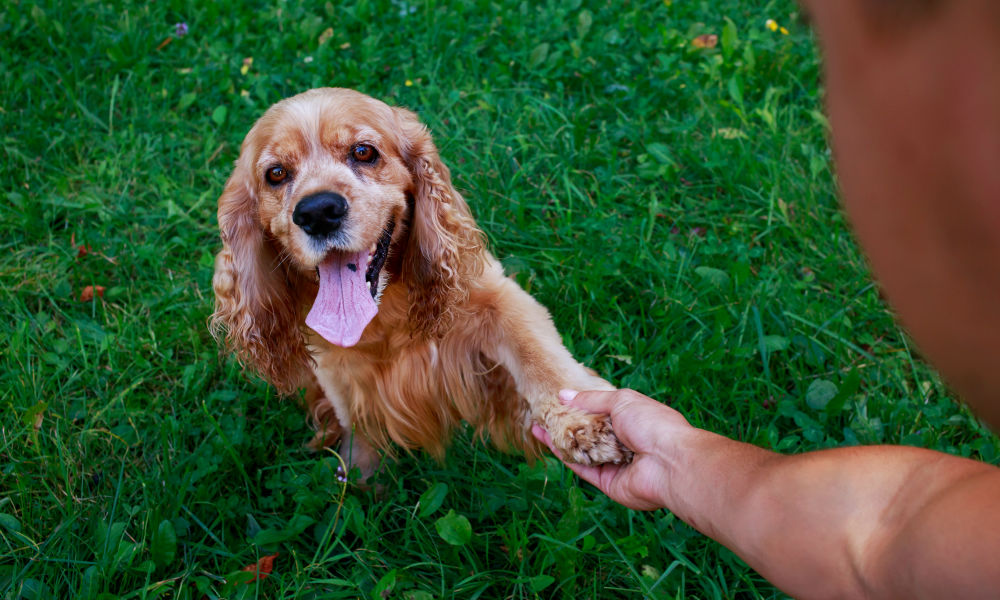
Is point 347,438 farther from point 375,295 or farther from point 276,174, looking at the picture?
point 276,174

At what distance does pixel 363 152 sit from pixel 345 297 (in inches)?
20.7

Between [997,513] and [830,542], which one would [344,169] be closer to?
[830,542]

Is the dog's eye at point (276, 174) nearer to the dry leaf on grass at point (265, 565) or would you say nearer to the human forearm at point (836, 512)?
the dry leaf on grass at point (265, 565)

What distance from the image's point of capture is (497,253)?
3213 millimetres

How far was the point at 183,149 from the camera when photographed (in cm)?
400

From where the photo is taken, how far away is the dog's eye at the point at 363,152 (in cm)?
246

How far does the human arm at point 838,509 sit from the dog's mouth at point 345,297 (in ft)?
3.17

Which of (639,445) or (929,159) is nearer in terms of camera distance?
(929,159)

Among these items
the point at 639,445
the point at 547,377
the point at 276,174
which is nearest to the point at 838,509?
the point at 639,445

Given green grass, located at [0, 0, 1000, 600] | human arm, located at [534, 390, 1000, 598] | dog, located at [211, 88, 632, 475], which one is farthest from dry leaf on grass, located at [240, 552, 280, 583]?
human arm, located at [534, 390, 1000, 598]

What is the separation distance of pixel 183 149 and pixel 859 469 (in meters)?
3.80

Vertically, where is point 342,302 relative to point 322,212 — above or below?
below

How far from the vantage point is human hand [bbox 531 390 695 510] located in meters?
1.71

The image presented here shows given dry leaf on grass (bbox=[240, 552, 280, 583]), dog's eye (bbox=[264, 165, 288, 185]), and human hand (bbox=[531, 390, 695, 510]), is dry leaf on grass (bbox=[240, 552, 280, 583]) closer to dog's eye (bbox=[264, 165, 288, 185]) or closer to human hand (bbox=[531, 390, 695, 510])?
human hand (bbox=[531, 390, 695, 510])
